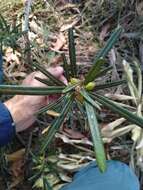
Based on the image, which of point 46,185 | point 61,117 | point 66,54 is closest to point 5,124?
point 46,185

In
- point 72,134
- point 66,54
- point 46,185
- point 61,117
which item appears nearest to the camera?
point 61,117

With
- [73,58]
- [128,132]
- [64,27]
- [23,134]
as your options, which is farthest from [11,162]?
[73,58]

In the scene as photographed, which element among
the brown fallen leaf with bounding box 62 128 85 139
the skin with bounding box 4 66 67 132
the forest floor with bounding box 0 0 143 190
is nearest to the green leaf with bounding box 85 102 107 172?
the skin with bounding box 4 66 67 132

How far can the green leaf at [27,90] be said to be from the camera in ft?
3.34

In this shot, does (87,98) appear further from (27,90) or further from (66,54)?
(66,54)

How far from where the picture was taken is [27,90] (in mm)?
1051

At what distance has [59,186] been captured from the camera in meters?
1.80

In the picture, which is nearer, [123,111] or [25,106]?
[123,111]

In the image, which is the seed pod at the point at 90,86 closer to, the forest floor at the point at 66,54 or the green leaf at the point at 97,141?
the green leaf at the point at 97,141

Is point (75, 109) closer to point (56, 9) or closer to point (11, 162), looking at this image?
point (11, 162)

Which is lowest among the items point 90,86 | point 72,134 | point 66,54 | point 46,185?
point 46,185

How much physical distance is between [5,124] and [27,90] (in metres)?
0.55

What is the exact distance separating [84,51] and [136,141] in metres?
0.54

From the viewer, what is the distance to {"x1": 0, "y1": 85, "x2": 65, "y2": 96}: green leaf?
1.02 meters
